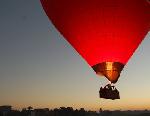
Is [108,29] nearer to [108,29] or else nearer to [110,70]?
[108,29]

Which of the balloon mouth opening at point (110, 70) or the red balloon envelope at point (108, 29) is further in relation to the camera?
the red balloon envelope at point (108, 29)

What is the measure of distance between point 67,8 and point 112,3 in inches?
56.8

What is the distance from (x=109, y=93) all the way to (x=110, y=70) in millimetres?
686

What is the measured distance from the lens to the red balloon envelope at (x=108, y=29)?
12.8m

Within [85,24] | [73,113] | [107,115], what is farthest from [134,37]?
[107,115]

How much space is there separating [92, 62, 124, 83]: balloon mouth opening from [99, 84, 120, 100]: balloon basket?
9.1 inches

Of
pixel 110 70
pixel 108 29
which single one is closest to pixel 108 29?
pixel 108 29

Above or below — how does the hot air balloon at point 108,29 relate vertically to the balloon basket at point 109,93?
above

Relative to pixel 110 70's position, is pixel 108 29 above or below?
above

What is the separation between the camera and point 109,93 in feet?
40.9

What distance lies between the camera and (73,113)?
4166 inches

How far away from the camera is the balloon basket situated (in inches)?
492

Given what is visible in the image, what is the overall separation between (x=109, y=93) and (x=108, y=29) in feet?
6.10

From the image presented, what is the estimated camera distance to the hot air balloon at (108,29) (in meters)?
12.8
